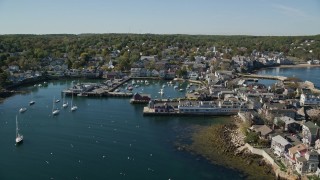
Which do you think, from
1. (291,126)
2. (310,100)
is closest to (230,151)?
(291,126)

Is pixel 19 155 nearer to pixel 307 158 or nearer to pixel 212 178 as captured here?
pixel 212 178

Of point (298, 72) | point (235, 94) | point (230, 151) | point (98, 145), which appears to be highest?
point (298, 72)

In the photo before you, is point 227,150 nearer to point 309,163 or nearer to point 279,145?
point 279,145

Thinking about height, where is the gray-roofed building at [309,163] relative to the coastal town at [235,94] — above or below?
below


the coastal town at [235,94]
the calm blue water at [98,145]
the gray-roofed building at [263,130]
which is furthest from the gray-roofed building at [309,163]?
the gray-roofed building at [263,130]

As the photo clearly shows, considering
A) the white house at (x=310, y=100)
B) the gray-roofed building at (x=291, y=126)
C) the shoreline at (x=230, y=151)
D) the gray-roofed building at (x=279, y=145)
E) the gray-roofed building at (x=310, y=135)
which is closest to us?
the shoreline at (x=230, y=151)

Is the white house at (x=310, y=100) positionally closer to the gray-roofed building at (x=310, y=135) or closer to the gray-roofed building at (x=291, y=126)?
the gray-roofed building at (x=291, y=126)
